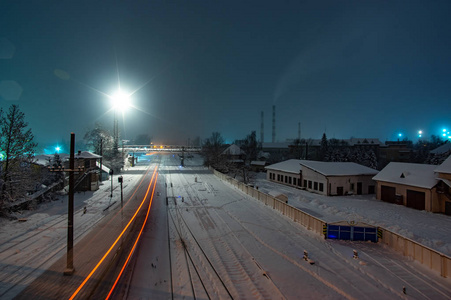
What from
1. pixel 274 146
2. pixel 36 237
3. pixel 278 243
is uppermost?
pixel 274 146

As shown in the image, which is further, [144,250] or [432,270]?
[144,250]

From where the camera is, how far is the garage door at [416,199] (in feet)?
86.4

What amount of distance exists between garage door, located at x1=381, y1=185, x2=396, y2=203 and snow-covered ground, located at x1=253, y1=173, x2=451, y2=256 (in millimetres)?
883

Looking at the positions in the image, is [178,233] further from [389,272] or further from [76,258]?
[389,272]

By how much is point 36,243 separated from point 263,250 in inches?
548

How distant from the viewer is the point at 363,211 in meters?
25.6

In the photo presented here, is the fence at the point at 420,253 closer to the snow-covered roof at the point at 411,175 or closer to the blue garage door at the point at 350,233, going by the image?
the blue garage door at the point at 350,233

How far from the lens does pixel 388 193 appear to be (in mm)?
30609

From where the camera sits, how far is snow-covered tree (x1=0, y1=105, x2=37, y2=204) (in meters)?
20.4

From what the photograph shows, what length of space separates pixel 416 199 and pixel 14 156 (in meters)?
41.0

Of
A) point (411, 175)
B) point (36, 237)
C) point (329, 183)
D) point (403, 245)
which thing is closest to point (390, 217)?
point (411, 175)

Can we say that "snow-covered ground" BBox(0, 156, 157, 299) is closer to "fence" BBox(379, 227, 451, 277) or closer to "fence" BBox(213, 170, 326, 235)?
"fence" BBox(213, 170, 326, 235)

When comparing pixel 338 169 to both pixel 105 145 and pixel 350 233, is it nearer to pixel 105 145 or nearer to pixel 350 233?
pixel 350 233

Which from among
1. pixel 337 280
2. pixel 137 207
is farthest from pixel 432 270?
pixel 137 207
